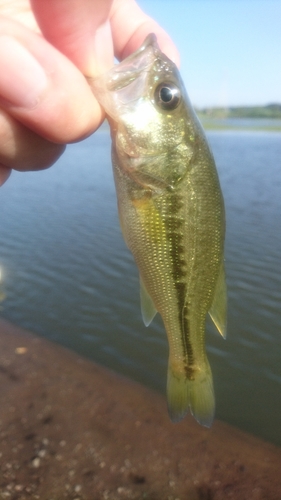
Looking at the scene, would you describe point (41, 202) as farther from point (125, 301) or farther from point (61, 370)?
point (61, 370)

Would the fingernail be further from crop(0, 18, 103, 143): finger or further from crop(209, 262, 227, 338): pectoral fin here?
crop(209, 262, 227, 338): pectoral fin

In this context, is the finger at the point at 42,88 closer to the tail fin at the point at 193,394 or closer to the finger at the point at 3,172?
the finger at the point at 3,172

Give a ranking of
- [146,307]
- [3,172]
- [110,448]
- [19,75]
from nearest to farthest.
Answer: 1. [19,75]
2. [3,172]
3. [146,307]
4. [110,448]

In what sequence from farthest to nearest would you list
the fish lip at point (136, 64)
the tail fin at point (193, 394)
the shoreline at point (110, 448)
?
the shoreline at point (110, 448), the tail fin at point (193, 394), the fish lip at point (136, 64)

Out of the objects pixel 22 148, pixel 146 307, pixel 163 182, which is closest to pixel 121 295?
pixel 146 307

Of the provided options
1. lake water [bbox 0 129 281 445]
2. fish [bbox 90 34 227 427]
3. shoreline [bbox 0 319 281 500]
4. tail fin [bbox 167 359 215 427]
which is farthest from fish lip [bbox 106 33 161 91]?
lake water [bbox 0 129 281 445]

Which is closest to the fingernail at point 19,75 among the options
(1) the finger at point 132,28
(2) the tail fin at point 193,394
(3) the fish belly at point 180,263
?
(3) the fish belly at point 180,263

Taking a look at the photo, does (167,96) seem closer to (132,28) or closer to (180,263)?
(132,28)
